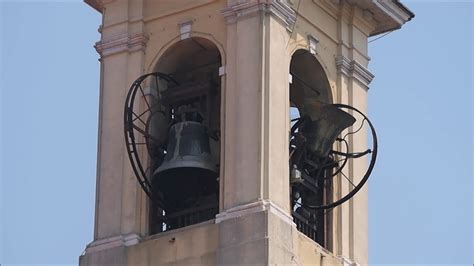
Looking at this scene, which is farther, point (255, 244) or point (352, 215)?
point (352, 215)

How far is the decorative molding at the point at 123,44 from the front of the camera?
40.2m

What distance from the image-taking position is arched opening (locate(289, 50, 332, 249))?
3919 cm

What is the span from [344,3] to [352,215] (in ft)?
12.6

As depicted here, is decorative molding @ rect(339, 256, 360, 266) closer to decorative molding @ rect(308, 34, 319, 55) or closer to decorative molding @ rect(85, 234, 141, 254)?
decorative molding @ rect(85, 234, 141, 254)

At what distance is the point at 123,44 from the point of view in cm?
4028

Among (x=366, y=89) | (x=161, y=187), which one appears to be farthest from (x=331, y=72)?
(x=161, y=187)

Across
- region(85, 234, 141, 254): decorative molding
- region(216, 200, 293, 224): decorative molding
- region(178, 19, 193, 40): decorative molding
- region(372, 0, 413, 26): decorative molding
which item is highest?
region(372, 0, 413, 26): decorative molding

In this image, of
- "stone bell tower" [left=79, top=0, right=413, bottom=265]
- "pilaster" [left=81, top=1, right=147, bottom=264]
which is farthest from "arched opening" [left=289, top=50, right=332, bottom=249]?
"pilaster" [left=81, top=1, right=147, bottom=264]

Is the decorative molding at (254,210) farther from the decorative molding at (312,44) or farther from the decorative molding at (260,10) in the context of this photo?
the decorative molding at (312,44)

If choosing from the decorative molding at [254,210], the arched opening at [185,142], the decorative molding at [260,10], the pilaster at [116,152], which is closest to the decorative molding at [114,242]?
the pilaster at [116,152]

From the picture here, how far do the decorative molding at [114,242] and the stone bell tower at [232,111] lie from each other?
16mm

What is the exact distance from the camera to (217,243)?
37.6 meters

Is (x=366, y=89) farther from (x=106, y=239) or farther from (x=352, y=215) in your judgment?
(x=106, y=239)

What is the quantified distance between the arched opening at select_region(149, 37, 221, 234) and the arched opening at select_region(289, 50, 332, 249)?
1302mm
